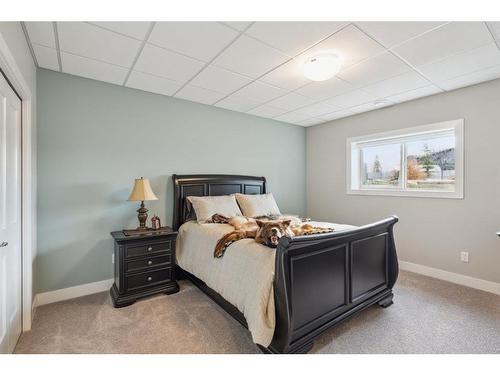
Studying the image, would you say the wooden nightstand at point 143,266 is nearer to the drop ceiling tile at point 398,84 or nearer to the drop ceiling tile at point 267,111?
the drop ceiling tile at point 267,111

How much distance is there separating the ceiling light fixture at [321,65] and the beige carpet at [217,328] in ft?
7.54

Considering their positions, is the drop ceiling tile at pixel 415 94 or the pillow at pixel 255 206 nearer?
the drop ceiling tile at pixel 415 94

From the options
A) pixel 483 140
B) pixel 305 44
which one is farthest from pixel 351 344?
pixel 483 140

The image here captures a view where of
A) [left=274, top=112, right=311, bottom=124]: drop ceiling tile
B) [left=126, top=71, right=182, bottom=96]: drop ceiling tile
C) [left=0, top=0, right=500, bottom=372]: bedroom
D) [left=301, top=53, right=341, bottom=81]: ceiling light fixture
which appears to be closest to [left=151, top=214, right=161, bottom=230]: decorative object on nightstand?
[left=0, top=0, right=500, bottom=372]: bedroom

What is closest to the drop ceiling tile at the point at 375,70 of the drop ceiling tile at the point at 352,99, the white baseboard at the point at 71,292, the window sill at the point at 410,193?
the drop ceiling tile at the point at 352,99

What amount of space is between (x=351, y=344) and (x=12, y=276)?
2.59m

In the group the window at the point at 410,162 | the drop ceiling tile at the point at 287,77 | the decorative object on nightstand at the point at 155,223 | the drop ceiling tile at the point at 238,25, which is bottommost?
the decorative object on nightstand at the point at 155,223

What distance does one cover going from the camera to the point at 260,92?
318 cm

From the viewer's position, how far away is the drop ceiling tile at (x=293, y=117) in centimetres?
414

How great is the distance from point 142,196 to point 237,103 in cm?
188

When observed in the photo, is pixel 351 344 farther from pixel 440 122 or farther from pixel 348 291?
pixel 440 122

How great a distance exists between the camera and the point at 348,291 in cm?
209

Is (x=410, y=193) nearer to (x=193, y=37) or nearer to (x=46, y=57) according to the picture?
(x=193, y=37)

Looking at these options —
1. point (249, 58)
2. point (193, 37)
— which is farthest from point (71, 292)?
point (249, 58)
